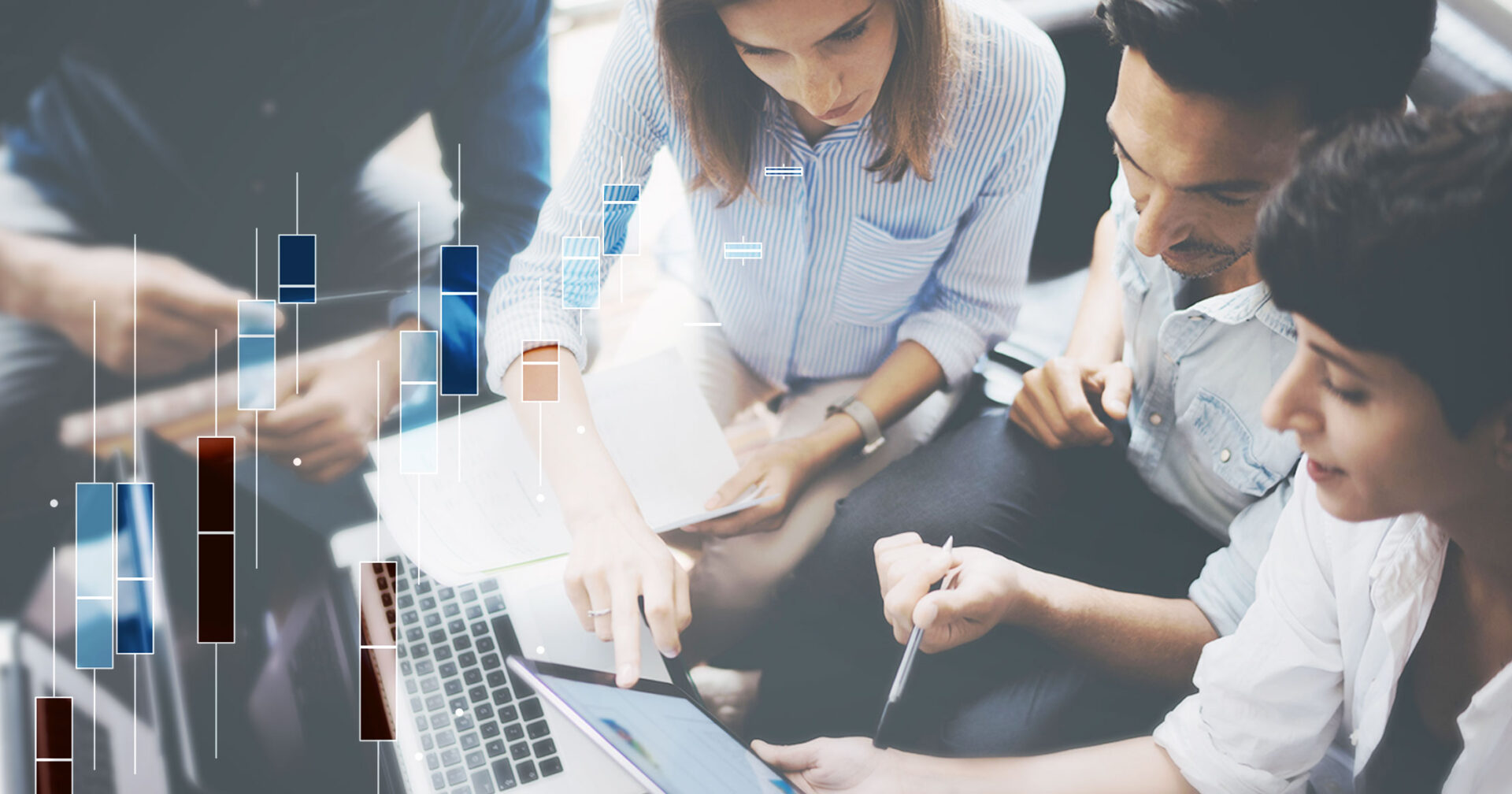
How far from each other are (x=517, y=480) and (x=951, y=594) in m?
0.50

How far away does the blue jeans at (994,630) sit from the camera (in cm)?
95

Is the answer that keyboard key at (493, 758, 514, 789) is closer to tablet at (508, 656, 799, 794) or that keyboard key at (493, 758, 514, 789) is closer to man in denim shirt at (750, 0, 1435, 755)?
tablet at (508, 656, 799, 794)

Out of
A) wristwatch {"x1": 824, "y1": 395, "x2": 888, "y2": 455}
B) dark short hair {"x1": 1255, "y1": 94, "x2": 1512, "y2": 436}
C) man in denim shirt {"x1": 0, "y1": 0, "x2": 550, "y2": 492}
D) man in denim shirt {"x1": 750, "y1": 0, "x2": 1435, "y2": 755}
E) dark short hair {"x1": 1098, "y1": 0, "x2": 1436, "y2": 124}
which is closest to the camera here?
dark short hair {"x1": 1255, "y1": 94, "x2": 1512, "y2": 436}

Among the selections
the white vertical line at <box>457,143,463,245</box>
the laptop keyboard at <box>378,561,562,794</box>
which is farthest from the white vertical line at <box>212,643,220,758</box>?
the white vertical line at <box>457,143,463,245</box>

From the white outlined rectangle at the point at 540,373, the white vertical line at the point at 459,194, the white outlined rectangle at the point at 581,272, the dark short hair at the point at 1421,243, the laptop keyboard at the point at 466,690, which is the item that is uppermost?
the dark short hair at the point at 1421,243

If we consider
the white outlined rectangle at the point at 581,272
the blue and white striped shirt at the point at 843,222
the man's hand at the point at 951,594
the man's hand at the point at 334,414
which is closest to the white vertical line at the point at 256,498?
the man's hand at the point at 334,414

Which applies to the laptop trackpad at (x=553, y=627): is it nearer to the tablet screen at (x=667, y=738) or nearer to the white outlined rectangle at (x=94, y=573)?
the tablet screen at (x=667, y=738)

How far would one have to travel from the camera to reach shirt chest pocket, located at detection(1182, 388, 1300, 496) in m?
0.86

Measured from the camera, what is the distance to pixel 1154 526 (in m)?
0.99

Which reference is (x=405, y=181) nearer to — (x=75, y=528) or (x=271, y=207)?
(x=271, y=207)

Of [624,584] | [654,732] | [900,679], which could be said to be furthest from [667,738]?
[900,679]

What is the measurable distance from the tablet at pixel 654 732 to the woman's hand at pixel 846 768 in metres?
0.03

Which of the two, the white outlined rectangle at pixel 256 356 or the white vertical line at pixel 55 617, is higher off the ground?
the white outlined rectangle at pixel 256 356

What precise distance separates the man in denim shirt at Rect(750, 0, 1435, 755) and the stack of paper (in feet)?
0.59
